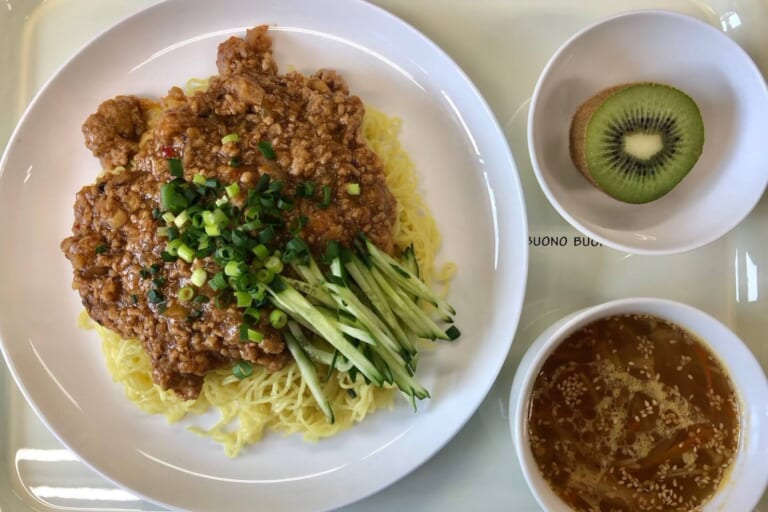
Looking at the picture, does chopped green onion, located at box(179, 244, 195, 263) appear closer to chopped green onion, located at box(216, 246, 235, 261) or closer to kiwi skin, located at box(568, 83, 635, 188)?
chopped green onion, located at box(216, 246, 235, 261)

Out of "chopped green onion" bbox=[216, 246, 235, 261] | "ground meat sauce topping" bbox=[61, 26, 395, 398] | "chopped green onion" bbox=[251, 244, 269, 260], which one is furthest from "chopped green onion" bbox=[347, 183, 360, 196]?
"chopped green onion" bbox=[216, 246, 235, 261]

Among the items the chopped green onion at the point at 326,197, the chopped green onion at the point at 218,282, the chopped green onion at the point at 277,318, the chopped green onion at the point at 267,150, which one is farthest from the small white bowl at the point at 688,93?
the chopped green onion at the point at 218,282

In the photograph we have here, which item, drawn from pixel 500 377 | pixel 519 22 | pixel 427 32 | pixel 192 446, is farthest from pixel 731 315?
pixel 192 446

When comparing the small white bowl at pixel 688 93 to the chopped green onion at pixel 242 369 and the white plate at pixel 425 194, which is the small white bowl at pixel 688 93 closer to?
the white plate at pixel 425 194

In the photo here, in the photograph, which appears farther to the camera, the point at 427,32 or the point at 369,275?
the point at 427,32

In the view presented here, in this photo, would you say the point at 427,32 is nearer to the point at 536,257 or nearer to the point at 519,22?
the point at 519,22
